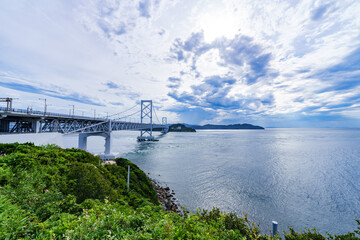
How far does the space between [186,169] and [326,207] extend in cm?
1463

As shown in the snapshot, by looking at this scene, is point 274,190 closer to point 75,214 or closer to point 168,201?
point 168,201

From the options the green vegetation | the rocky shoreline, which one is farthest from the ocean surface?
the green vegetation

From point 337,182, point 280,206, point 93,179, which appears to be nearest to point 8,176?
point 93,179

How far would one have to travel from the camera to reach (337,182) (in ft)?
55.0

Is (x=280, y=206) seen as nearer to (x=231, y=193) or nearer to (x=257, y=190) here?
(x=257, y=190)

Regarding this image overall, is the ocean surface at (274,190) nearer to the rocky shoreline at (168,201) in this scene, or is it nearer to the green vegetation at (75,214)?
the rocky shoreline at (168,201)

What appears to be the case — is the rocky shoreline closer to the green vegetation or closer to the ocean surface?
the ocean surface

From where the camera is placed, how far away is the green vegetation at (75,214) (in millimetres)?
2570

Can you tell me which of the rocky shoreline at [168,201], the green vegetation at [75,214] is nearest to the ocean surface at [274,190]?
the rocky shoreline at [168,201]

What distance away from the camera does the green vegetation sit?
2.57 m

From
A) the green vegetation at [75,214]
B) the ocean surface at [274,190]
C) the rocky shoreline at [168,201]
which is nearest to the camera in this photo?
the green vegetation at [75,214]

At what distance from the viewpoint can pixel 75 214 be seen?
142 inches

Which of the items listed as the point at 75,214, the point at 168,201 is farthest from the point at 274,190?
the point at 75,214

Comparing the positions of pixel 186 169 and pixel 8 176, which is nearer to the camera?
pixel 8 176
